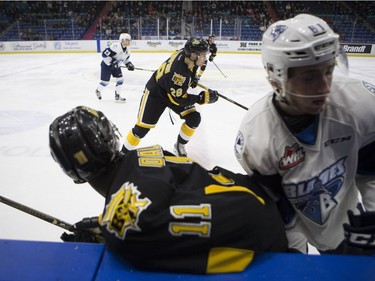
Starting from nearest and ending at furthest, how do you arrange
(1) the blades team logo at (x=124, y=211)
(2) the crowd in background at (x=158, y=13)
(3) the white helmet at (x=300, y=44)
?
(1) the blades team logo at (x=124, y=211), (3) the white helmet at (x=300, y=44), (2) the crowd in background at (x=158, y=13)

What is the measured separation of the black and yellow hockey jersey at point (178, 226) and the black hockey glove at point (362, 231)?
289 millimetres

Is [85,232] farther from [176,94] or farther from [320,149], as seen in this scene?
[176,94]

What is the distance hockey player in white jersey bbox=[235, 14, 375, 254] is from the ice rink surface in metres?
1.45

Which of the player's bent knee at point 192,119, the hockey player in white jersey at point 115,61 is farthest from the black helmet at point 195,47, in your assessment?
the hockey player in white jersey at point 115,61

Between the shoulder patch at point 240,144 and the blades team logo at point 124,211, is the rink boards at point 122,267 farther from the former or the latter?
the shoulder patch at point 240,144

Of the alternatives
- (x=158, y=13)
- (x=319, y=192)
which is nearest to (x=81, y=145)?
(x=319, y=192)

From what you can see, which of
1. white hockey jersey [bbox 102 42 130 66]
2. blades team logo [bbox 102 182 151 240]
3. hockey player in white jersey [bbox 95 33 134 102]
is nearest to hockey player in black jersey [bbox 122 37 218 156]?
blades team logo [bbox 102 182 151 240]

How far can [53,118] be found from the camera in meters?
4.18

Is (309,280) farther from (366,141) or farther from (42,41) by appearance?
(42,41)

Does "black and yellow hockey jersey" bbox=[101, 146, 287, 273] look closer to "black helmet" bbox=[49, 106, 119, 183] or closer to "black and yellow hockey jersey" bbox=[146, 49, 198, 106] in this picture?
"black helmet" bbox=[49, 106, 119, 183]

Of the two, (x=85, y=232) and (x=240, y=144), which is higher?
(x=240, y=144)

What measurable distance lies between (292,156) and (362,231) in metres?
0.28

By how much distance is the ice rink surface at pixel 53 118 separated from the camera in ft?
6.98

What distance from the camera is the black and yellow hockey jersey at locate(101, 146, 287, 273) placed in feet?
2.20
